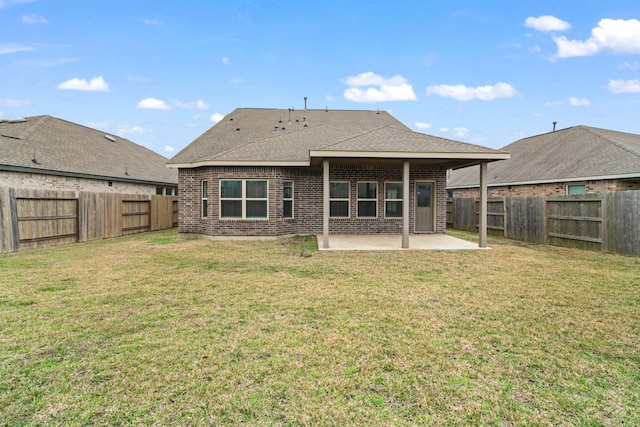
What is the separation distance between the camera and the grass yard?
8.27 ft

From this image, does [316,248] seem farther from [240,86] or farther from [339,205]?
[240,86]

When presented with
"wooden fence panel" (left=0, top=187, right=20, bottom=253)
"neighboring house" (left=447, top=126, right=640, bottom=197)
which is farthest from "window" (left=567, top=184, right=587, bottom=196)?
"wooden fence panel" (left=0, top=187, right=20, bottom=253)

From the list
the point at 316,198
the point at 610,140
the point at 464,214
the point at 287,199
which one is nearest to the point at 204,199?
the point at 287,199

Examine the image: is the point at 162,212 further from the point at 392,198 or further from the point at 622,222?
the point at 622,222

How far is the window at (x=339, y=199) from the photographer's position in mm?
13461

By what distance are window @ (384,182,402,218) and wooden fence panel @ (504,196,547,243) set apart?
4364mm

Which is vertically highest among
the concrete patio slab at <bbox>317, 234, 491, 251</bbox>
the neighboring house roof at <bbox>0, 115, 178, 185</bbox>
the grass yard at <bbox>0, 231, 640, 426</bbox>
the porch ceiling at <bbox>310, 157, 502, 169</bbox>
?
the neighboring house roof at <bbox>0, 115, 178, 185</bbox>

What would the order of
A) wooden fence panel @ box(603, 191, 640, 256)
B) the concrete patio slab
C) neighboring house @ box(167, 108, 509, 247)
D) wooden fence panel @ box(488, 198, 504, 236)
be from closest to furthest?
wooden fence panel @ box(603, 191, 640, 256) < the concrete patio slab < neighboring house @ box(167, 108, 509, 247) < wooden fence panel @ box(488, 198, 504, 236)

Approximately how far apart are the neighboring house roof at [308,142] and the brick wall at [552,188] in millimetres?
6130

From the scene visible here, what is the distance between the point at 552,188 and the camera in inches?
589

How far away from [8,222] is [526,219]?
56.4ft

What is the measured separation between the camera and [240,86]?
22859 mm

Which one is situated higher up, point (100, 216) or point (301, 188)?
point (301, 188)

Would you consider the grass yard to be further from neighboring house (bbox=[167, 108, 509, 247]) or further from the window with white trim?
Result: the window with white trim
